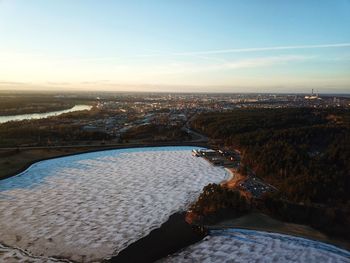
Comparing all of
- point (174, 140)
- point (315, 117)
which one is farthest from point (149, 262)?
point (315, 117)

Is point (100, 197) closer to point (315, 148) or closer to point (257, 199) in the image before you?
point (257, 199)

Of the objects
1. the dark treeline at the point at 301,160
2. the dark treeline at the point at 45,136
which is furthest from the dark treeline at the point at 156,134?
the dark treeline at the point at 301,160

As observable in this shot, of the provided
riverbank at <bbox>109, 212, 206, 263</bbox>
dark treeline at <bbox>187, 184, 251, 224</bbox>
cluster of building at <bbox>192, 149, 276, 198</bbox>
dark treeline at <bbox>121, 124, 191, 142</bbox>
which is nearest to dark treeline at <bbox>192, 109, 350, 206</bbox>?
cluster of building at <bbox>192, 149, 276, 198</bbox>

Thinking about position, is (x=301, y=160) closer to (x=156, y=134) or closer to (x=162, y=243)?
(x=162, y=243)

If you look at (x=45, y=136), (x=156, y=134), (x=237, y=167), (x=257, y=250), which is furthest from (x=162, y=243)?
(x=156, y=134)

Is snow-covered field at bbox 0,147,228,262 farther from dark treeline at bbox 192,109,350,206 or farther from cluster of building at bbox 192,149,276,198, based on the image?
dark treeline at bbox 192,109,350,206

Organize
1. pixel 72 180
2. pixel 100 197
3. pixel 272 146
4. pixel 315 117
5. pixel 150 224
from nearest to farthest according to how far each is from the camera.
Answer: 1. pixel 150 224
2. pixel 100 197
3. pixel 72 180
4. pixel 272 146
5. pixel 315 117
